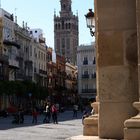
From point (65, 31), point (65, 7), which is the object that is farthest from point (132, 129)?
point (65, 7)

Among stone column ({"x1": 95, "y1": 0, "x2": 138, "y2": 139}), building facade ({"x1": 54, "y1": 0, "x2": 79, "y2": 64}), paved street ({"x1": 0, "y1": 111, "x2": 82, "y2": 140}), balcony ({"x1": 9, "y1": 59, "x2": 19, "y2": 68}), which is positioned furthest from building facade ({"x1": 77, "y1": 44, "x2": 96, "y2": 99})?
stone column ({"x1": 95, "y1": 0, "x2": 138, "y2": 139})

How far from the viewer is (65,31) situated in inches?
7431

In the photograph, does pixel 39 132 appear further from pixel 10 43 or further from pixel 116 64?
pixel 10 43

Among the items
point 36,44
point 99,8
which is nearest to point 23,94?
point 36,44

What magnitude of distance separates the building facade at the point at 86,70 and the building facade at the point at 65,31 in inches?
2289

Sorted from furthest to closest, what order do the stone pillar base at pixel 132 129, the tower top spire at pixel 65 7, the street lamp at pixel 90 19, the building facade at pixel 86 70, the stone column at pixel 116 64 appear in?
the tower top spire at pixel 65 7, the building facade at pixel 86 70, the street lamp at pixel 90 19, the stone column at pixel 116 64, the stone pillar base at pixel 132 129

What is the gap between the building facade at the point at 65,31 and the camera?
188 metres

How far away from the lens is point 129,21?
20.1 feet

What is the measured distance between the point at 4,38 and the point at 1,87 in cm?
1447

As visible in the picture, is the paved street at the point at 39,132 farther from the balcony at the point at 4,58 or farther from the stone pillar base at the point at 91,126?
the balcony at the point at 4,58

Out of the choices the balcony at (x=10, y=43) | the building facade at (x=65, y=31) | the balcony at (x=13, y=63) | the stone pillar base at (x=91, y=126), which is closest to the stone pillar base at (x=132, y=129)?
the stone pillar base at (x=91, y=126)

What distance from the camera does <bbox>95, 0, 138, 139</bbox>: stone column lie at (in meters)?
6.11

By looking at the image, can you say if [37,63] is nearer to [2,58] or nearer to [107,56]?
[2,58]

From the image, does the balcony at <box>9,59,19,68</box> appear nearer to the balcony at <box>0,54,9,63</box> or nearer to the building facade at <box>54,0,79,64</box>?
the balcony at <box>0,54,9,63</box>
